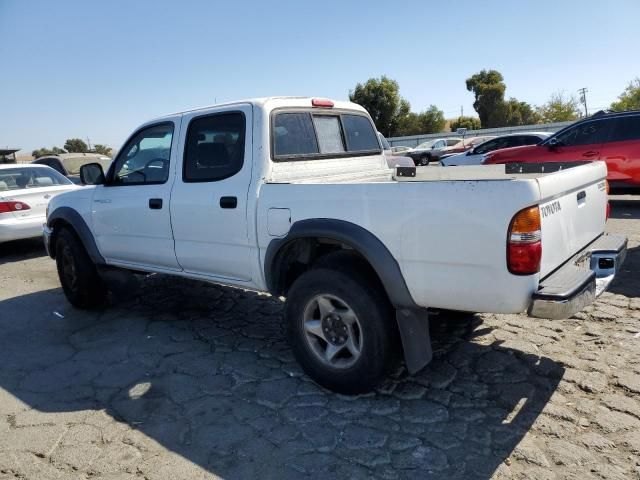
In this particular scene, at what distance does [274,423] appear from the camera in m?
2.93

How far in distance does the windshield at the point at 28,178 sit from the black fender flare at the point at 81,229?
4176 millimetres

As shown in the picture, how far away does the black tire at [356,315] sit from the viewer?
2.92 meters

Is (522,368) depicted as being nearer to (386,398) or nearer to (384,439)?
(386,398)

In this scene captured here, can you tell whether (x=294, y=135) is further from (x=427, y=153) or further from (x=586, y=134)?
(x=427, y=153)

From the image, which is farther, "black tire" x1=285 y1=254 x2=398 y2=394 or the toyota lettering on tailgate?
"black tire" x1=285 y1=254 x2=398 y2=394

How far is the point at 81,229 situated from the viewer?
499 centimetres

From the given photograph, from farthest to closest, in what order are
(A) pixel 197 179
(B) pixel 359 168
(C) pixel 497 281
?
(B) pixel 359 168, (A) pixel 197 179, (C) pixel 497 281

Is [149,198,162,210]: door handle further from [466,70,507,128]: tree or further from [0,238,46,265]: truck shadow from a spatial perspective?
[466,70,507,128]: tree

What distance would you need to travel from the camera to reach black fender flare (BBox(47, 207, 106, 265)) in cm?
493

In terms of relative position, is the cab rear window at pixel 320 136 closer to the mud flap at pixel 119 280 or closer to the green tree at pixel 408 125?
the mud flap at pixel 119 280

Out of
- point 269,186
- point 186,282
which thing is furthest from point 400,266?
point 186,282

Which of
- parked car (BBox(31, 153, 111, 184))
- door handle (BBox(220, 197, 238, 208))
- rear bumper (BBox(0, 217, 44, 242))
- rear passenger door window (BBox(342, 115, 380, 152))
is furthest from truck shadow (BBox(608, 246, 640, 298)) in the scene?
parked car (BBox(31, 153, 111, 184))

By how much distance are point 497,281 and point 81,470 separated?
7.94 feet

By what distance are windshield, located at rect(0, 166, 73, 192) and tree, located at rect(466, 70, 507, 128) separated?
2161 inches
